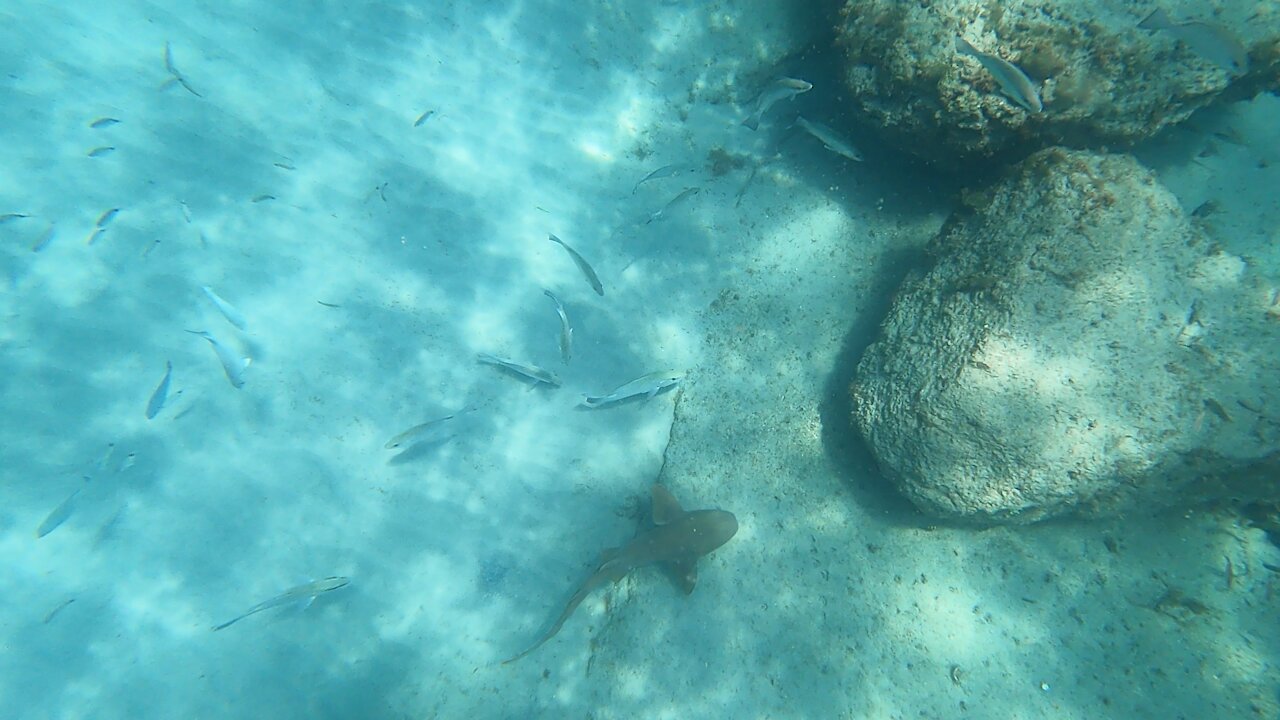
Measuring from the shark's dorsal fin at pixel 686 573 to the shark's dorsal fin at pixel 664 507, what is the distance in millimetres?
441

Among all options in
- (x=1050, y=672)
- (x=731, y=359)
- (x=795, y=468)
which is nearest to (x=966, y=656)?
(x=1050, y=672)

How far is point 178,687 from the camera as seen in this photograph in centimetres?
539

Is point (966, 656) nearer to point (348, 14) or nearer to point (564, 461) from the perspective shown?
point (564, 461)

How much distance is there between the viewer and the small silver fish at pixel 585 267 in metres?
5.73

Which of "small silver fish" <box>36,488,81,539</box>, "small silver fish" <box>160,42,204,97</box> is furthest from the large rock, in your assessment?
"small silver fish" <box>160,42,204,97</box>

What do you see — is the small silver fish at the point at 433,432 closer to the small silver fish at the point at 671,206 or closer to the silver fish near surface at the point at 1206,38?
the small silver fish at the point at 671,206

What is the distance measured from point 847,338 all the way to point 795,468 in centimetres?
158

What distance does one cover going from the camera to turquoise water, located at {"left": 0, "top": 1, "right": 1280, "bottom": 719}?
504 cm

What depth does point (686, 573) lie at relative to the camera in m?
5.43

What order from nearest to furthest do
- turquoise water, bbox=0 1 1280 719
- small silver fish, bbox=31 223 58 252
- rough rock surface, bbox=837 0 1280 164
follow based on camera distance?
rough rock surface, bbox=837 0 1280 164, turquoise water, bbox=0 1 1280 719, small silver fish, bbox=31 223 58 252

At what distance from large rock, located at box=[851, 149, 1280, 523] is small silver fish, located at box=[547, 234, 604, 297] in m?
3.40

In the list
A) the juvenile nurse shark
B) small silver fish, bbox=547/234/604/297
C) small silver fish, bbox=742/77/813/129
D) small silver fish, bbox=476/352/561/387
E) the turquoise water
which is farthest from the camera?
small silver fish, bbox=476/352/561/387

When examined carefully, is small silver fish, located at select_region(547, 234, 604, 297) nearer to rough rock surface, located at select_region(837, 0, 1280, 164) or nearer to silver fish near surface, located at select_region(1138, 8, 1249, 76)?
rough rock surface, located at select_region(837, 0, 1280, 164)

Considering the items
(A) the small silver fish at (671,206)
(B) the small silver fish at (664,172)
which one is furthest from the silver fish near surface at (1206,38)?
(B) the small silver fish at (664,172)
